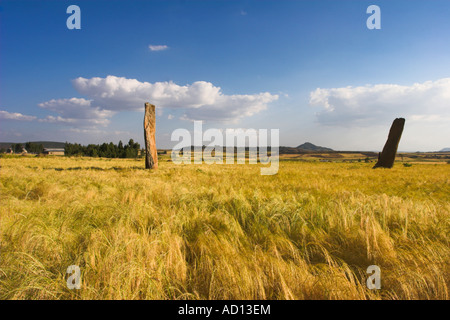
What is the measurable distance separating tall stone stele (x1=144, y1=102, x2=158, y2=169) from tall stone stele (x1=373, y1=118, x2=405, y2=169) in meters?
14.2

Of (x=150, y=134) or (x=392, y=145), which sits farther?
(x=392, y=145)

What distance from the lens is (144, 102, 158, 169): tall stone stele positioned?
422 inches

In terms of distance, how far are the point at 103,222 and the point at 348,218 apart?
324 centimetres

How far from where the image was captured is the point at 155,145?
36.9ft

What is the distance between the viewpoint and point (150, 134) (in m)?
10.8

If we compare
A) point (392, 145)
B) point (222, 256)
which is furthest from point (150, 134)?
point (392, 145)

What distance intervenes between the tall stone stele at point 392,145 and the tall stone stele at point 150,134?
14.2 m

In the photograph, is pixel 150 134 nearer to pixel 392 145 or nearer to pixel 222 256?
pixel 222 256

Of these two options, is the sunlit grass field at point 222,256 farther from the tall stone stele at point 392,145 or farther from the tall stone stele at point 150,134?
the tall stone stele at point 392,145

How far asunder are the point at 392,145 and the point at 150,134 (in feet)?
50.6

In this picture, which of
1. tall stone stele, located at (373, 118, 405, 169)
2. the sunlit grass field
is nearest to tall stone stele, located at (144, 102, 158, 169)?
the sunlit grass field

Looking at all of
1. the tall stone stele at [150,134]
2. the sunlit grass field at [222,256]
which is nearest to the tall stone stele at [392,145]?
the sunlit grass field at [222,256]

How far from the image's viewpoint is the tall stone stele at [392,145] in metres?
13.1
